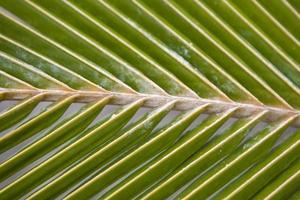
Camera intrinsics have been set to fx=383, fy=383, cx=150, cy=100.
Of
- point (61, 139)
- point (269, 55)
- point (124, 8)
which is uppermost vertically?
point (124, 8)

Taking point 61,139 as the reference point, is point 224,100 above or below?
below

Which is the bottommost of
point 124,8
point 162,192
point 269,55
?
point 162,192

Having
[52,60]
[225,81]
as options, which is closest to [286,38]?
[225,81]

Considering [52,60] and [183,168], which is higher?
[52,60]

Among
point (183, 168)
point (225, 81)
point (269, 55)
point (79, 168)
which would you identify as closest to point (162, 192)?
point (183, 168)

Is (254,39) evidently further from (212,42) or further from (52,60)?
(52,60)

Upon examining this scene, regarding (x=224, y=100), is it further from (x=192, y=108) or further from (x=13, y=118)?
(x=13, y=118)
